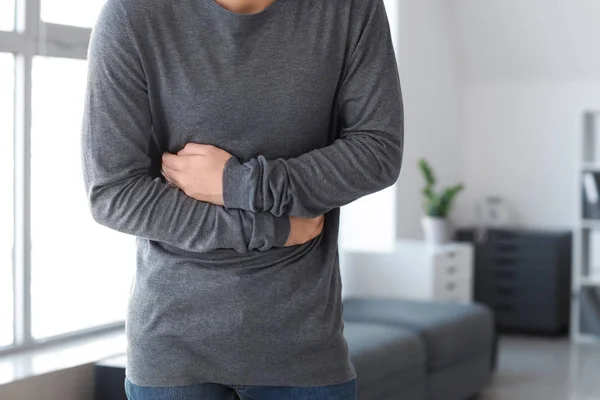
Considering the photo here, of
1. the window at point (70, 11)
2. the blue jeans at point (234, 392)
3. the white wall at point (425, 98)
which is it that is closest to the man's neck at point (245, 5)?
the blue jeans at point (234, 392)

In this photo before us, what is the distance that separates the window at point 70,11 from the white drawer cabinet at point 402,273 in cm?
204

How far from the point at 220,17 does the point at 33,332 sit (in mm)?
2149

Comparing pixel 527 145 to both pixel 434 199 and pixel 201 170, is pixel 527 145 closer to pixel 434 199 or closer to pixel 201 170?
pixel 434 199

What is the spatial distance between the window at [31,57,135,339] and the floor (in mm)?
1983

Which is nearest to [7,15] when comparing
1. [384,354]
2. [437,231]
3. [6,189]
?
[6,189]

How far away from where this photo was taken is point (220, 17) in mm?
1298

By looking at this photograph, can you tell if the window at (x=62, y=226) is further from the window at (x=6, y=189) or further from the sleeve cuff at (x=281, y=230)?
the sleeve cuff at (x=281, y=230)

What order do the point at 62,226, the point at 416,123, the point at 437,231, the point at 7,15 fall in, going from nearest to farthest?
the point at 7,15
the point at 62,226
the point at 437,231
the point at 416,123

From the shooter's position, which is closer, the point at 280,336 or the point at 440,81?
the point at 280,336

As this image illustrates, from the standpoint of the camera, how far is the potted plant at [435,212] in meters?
5.34

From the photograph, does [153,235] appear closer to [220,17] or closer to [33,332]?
[220,17]

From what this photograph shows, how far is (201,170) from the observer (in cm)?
128

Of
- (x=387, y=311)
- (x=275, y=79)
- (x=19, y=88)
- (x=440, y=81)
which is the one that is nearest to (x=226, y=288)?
(x=275, y=79)

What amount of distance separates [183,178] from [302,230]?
0.17 metres
